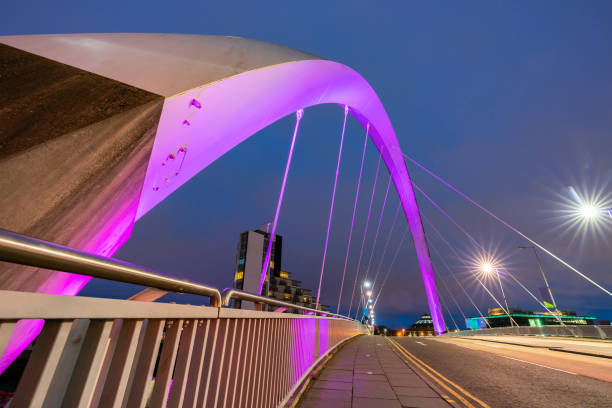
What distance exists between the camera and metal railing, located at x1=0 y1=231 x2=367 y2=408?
925 mm

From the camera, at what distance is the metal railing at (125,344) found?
0.92m

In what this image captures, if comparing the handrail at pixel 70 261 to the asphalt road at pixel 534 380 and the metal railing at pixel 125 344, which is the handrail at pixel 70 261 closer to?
the metal railing at pixel 125 344

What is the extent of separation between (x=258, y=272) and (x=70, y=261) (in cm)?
8861

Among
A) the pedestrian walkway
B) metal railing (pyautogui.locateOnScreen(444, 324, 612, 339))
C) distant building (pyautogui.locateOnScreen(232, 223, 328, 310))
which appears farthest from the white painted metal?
distant building (pyautogui.locateOnScreen(232, 223, 328, 310))

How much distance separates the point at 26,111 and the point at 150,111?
1.39 metres

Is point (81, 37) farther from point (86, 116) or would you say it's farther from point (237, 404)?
point (237, 404)

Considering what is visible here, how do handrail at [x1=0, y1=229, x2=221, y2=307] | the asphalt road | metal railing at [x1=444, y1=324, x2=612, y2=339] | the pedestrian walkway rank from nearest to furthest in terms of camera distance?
handrail at [x1=0, y1=229, x2=221, y2=307], the pedestrian walkway, the asphalt road, metal railing at [x1=444, y1=324, x2=612, y2=339]

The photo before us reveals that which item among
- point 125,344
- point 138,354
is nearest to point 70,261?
point 125,344

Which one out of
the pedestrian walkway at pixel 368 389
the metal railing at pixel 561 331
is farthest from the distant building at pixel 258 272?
the pedestrian walkway at pixel 368 389

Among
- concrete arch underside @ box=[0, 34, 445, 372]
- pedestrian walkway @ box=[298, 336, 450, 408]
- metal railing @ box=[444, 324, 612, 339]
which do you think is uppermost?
concrete arch underside @ box=[0, 34, 445, 372]

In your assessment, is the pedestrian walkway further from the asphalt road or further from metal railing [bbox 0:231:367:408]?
metal railing [bbox 0:231:367:408]

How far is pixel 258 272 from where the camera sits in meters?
86.3

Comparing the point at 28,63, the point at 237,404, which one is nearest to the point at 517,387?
the point at 237,404

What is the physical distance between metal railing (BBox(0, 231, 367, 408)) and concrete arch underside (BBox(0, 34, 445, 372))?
113 inches
